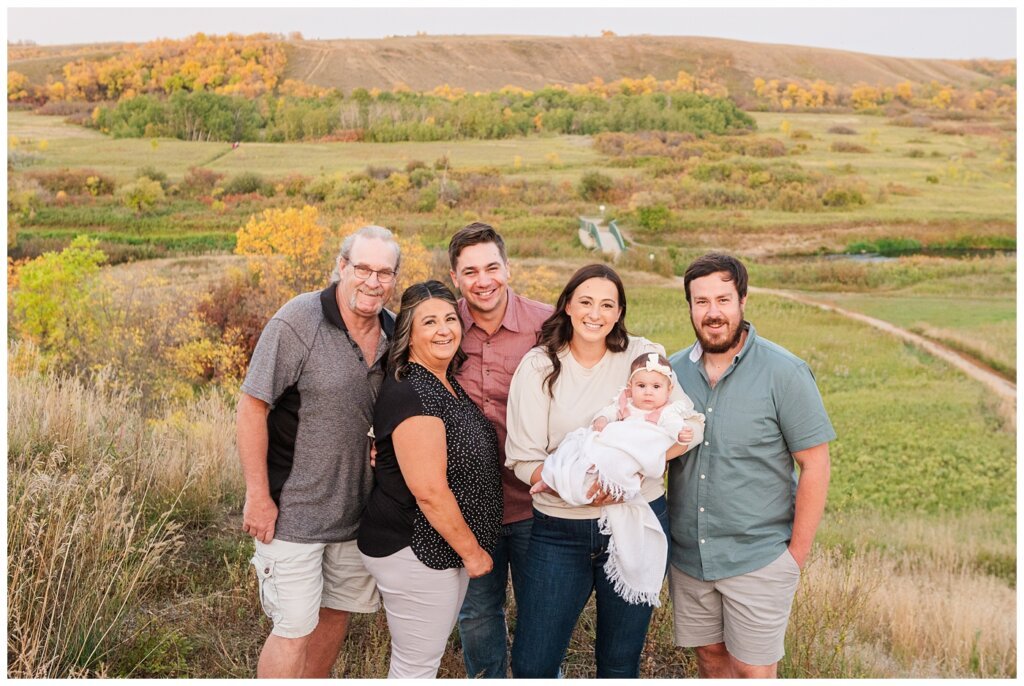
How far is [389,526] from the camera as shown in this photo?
2.68m

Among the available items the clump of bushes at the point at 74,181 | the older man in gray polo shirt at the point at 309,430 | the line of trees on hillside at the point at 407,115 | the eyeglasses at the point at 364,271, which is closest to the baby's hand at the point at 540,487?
the older man in gray polo shirt at the point at 309,430

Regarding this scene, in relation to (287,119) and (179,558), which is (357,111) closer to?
(287,119)

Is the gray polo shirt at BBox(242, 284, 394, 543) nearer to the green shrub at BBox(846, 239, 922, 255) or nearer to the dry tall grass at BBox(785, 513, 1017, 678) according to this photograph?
the dry tall grass at BBox(785, 513, 1017, 678)

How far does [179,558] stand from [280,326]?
7.84 feet

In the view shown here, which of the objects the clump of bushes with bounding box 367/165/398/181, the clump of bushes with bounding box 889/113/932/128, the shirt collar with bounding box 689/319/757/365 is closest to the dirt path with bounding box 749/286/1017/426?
the clump of bushes with bounding box 889/113/932/128

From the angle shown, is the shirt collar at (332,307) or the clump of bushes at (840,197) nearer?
the shirt collar at (332,307)

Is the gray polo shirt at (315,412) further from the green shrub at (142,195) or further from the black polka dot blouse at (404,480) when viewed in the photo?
the green shrub at (142,195)

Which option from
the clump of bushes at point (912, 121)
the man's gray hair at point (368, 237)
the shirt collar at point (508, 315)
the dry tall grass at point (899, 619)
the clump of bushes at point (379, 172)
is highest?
the clump of bushes at point (912, 121)

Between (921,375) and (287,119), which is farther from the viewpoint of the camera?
(287,119)

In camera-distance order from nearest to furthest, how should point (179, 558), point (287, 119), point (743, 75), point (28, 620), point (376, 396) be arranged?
point (376, 396), point (28, 620), point (179, 558), point (287, 119), point (743, 75)

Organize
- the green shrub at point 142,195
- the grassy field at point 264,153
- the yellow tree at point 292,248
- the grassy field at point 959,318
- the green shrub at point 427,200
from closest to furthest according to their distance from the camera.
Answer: the yellow tree at point 292,248 < the green shrub at point 142,195 < the grassy field at point 959,318 < the grassy field at point 264,153 < the green shrub at point 427,200

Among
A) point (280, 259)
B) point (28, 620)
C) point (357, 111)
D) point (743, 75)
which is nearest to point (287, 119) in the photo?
point (357, 111)

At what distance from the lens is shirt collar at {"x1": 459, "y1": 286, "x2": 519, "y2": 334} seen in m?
3.12

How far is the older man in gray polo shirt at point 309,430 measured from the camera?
9.27 feet
